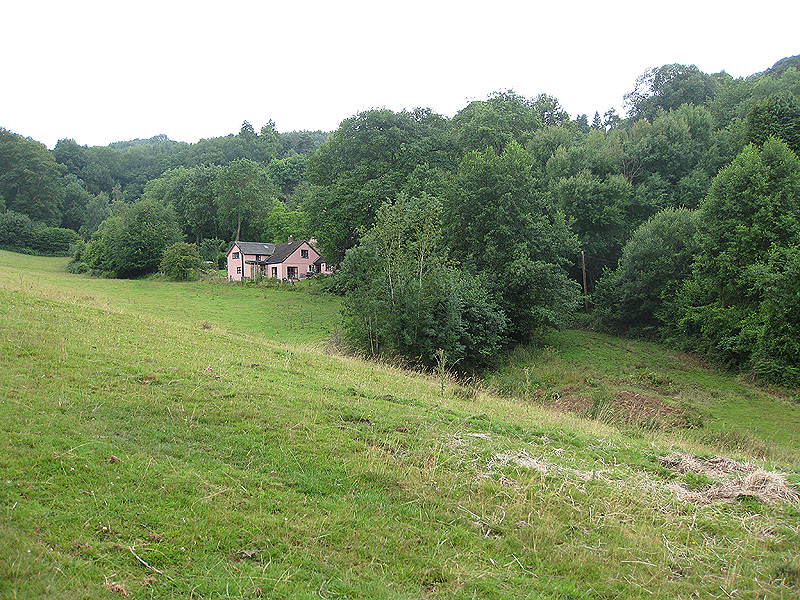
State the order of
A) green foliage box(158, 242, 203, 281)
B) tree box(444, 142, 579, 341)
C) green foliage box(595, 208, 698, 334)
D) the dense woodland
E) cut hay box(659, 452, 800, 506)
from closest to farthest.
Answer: cut hay box(659, 452, 800, 506)
the dense woodland
tree box(444, 142, 579, 341)
green foliage box(595, 208, 698, 334)
green foliage box(158, 242, 203, 281)

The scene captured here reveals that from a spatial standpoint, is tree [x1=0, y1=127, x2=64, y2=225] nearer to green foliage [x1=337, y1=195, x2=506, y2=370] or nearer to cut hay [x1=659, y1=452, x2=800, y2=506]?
green foliage [x1=337, y1=195, x2=506, y2=370]

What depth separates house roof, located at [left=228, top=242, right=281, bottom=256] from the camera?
70938mm

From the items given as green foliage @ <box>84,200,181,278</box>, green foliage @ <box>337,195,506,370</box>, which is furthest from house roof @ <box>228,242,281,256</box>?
green foliage @ <box>337,195,506,370</box>

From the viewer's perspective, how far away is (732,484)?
8.21m

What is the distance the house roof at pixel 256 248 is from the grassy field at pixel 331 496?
195 feet

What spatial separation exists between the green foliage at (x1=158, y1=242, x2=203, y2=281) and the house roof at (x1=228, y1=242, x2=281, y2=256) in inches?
383

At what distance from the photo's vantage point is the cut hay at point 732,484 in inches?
305

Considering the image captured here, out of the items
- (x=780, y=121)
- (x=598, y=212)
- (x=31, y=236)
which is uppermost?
(x=780, y=121)

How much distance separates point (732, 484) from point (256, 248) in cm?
6918

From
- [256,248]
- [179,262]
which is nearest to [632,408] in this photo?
[179,262]

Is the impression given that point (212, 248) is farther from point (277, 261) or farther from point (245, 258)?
point (277, 261)

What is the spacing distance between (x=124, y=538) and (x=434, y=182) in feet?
120

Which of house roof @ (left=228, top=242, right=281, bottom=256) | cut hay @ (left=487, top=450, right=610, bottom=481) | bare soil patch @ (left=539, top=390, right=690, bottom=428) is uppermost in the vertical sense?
house roof @ (left=228, top=242, right=281, bottom=256)

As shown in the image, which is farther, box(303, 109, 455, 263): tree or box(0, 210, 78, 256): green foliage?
box(0, 210, 78, 256): green foliage
